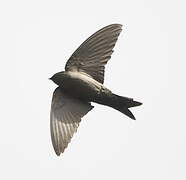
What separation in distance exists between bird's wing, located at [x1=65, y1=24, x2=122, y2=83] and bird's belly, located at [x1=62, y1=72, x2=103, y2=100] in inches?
6.9

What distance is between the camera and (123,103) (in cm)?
939

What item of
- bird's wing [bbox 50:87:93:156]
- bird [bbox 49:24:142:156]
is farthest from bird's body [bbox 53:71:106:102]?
bird's wing [bbox 50:87:93:156]

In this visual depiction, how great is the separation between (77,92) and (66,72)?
31cm

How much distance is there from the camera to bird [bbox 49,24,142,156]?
9359 millimetres

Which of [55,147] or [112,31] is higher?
[112,31]

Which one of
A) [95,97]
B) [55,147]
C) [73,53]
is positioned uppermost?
[73,53]

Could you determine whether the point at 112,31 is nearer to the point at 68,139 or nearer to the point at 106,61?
the point at 106,61

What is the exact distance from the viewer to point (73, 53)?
9.65 meters

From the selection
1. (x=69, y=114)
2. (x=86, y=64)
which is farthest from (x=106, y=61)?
(x=69, y=114)

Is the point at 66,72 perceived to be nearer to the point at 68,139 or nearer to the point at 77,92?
the point at 77,92

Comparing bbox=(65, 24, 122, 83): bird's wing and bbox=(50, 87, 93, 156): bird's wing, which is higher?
bbox=(65, 24, 122, 83): bird's wing

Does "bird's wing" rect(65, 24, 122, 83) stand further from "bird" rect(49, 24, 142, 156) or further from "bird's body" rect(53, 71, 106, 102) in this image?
"bird's body" rect(53, 71, 106, 102)

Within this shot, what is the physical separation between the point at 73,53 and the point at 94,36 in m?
0.36

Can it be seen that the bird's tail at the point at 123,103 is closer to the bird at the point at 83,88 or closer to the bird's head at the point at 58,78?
the bird at the point at 83,88
